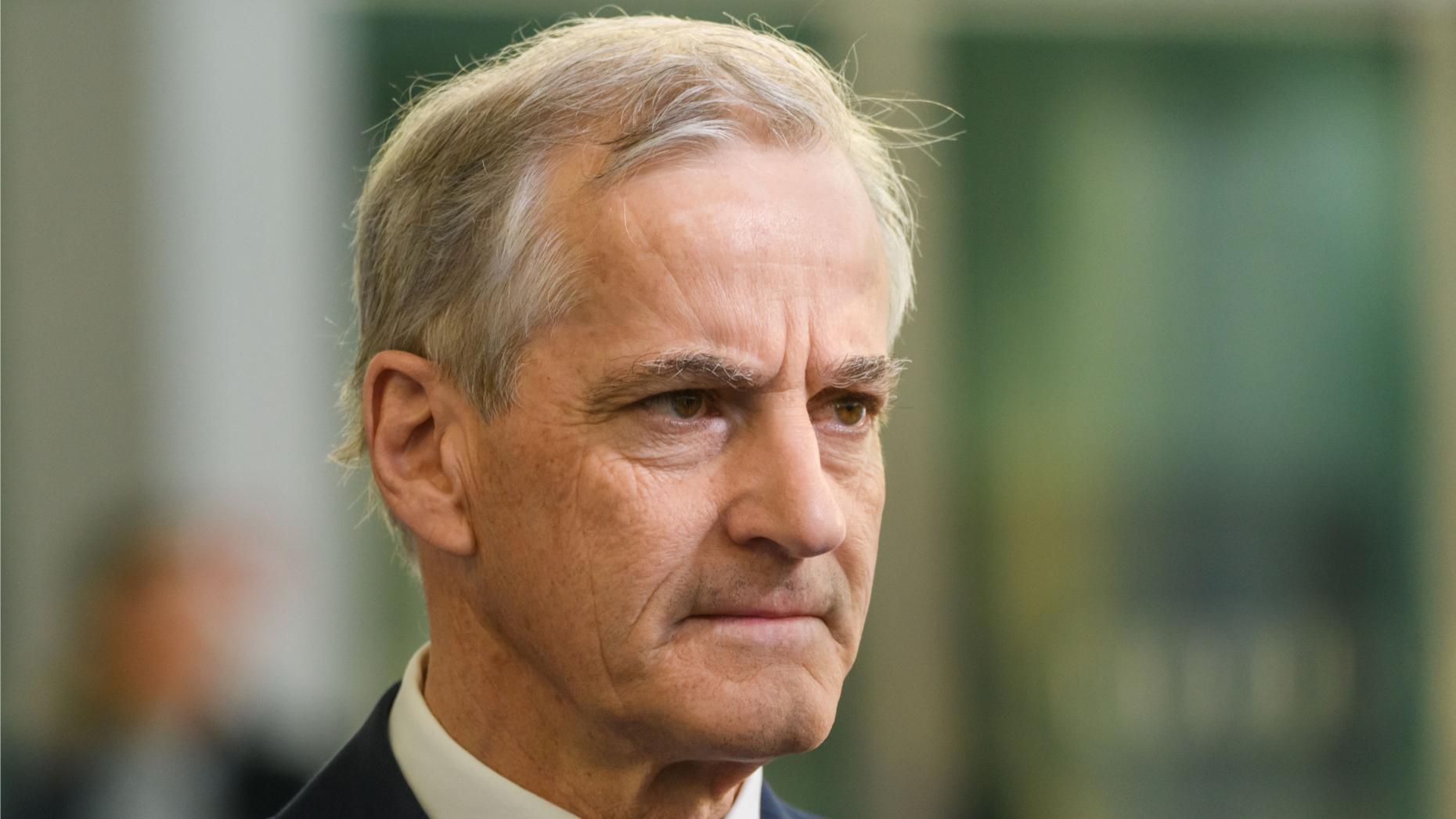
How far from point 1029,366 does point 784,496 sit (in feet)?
16.4

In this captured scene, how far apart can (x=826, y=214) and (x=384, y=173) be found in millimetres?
620

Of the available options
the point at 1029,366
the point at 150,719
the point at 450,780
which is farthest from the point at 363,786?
the point at 1029,366

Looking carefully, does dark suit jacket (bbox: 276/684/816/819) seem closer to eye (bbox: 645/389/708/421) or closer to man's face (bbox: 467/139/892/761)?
man's face (bbox: 467/139/892/761)

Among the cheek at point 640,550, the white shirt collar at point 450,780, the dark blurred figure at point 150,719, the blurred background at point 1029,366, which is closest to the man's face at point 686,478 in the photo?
the cheek at point 640,550

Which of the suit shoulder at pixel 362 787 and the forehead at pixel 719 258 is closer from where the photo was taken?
the forehead at pixel 719 258

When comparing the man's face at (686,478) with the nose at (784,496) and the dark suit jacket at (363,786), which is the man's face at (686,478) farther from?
the dark suit jacket at (363,786)

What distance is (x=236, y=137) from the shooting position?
6.23 meters

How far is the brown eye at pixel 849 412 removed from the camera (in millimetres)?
2082

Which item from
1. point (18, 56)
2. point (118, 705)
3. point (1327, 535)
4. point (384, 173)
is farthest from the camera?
point (1327, 535)

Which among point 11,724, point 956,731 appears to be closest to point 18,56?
point 11,724

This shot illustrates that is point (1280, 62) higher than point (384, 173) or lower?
higher

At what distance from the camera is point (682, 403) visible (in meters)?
1.94

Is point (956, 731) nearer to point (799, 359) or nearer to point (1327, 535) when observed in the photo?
point (1327, 535)

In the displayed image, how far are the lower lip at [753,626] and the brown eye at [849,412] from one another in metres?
0.28
